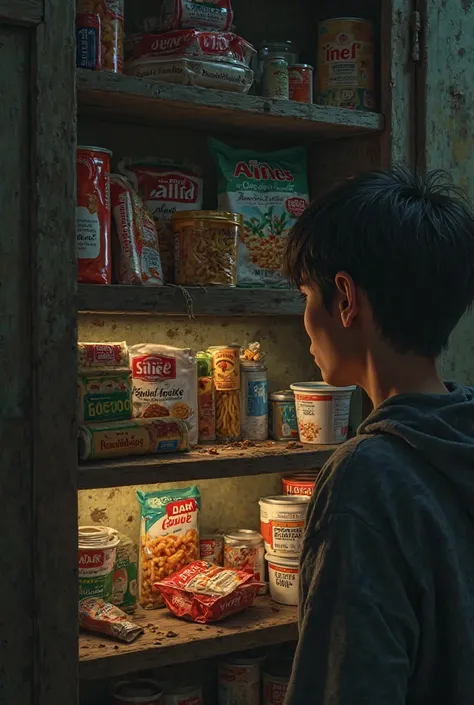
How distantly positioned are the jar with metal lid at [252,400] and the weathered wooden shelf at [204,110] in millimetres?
581

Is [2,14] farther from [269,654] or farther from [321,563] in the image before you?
[269,654]

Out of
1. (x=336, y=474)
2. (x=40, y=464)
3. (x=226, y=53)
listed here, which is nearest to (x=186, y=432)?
(x=40, y=464)

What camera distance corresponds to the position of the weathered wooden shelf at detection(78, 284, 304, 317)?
1.77 m

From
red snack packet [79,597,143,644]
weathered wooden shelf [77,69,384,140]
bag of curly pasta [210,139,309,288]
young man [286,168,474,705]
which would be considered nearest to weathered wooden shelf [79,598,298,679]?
red snack packet [79,597,143,644]

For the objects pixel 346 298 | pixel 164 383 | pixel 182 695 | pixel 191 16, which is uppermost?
pixel 191 16

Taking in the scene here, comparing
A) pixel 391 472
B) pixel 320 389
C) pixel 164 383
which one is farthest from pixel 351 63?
pixel 391 472

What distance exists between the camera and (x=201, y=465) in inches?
73.6

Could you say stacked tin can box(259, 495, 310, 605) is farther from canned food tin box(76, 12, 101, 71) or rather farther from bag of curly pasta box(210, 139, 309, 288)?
canned food tin box(76, 12, 101, 71)

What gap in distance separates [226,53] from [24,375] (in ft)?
2.76

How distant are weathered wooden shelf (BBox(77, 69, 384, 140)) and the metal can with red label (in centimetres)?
14

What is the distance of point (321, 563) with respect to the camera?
0.89 m

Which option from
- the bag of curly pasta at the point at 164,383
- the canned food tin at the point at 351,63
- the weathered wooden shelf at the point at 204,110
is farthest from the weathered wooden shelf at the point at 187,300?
the canned food tin at the point at 351,63

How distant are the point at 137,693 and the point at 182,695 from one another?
0.12m

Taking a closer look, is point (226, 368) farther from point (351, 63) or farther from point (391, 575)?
point (391, 575)
